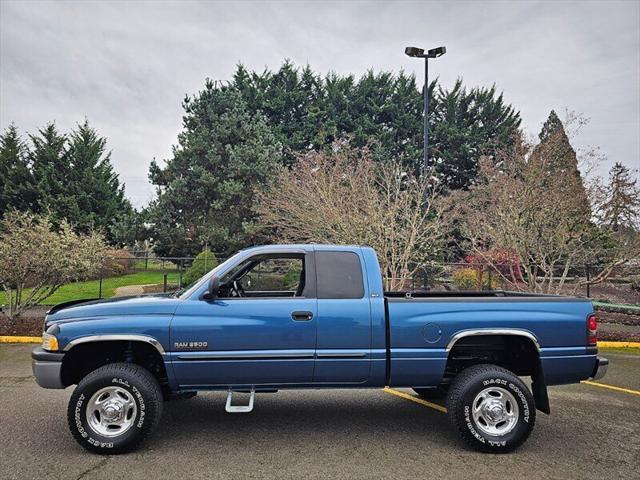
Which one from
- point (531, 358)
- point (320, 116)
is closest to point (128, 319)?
point (531, 358)

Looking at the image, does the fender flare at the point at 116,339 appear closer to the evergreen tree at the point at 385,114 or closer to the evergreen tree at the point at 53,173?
the evergreen tree at the point at 53,173

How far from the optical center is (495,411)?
4371mm

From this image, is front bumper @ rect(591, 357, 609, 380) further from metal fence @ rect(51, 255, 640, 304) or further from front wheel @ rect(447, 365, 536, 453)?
metal fence @ rect(51, 255, 640, 304)

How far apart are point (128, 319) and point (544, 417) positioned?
14.8ft

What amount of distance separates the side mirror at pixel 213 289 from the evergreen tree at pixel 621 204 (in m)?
10.6

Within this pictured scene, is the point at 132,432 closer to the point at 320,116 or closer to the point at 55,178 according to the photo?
the point at 55,178

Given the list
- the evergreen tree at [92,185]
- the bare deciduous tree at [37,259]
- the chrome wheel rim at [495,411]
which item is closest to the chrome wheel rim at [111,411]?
the chrome wheel rim at [495,411]

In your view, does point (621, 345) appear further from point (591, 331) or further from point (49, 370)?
point (49, 370)

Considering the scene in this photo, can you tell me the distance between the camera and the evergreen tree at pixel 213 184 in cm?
2347

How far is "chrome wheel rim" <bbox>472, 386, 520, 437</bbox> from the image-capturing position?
436 centimetres

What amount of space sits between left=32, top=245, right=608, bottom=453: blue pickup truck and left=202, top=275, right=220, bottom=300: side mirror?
13 millimetres

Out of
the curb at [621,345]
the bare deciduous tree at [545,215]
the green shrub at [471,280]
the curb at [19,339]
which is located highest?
the bare deciduous tree at [545,215]

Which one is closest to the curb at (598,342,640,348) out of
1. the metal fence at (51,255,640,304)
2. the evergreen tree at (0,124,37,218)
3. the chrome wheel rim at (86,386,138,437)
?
the metal fence at (51,255,640,304)

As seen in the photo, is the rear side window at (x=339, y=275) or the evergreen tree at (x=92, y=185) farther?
the evergreen tree at (x=92, y=185)
